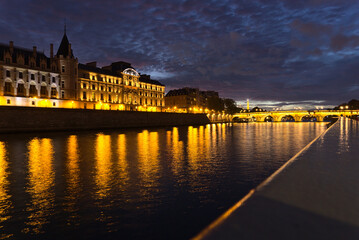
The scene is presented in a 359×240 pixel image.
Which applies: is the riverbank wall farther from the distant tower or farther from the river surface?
the river surface

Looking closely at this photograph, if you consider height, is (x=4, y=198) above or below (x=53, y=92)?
below

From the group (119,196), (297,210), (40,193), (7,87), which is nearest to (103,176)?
(40,193)

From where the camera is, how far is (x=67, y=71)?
249 ft

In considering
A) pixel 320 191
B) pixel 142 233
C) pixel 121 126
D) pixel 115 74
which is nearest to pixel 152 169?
pixel 142 233

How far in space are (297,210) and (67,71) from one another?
80.8 m

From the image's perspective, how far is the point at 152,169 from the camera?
14.3m

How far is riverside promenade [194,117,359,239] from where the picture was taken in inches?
151

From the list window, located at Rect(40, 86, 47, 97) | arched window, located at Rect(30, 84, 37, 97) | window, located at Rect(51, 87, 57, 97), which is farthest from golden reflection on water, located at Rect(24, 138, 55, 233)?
window, located at Rect(51, 87, 57, 97)

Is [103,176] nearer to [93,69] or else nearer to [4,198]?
[4,198]

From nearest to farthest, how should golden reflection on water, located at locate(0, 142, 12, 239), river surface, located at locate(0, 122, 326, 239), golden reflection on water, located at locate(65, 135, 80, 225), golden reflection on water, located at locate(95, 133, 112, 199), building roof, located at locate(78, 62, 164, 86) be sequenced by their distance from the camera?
1. river surface, located at locate(0, 122, 326, 239)
2. golden reflection on water, located at locate(0, 142, 12, 239)
3. golden reflection on water, located at locate(65, 135, 80, 225)
4. golden reflection on water, located at locate(95, 133, 112, 199)
5. building roof, located at locate(78, 62, 164, 86)

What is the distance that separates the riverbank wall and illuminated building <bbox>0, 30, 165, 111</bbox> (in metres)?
19.7

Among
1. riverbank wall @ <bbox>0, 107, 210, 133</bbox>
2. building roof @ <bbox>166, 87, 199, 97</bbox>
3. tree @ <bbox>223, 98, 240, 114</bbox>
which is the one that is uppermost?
building roof @ <bbox>166, 87, 199, 97</bbox>

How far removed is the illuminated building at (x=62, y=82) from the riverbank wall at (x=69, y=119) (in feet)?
64.7

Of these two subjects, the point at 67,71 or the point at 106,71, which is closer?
the point at 67,71
